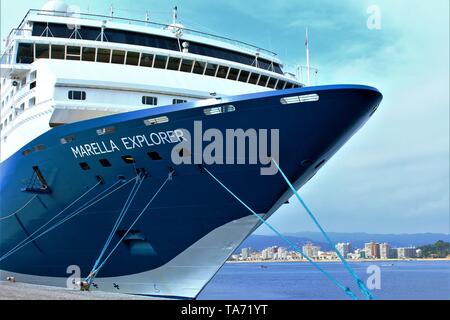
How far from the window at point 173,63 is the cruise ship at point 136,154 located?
3cm

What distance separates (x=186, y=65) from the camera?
19.1m

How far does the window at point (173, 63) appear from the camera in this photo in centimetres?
1884

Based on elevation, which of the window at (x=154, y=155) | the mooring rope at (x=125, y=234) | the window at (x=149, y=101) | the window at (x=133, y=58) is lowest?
the mooring rope at (x=125, y=234)

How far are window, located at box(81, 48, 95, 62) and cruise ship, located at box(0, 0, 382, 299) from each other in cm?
4

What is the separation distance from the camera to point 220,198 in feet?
46.2

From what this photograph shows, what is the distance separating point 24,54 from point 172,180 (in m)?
8.79

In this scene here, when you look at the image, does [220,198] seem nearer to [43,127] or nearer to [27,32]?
[43,127]

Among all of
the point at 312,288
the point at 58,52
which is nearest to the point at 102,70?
the point at 58,52

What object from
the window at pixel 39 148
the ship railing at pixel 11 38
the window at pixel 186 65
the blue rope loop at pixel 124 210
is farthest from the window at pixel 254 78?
the ship railing at pixel 11 38

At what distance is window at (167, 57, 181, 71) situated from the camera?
18.8 m

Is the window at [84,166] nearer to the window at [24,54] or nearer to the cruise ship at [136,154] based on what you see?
the cruise ship at [136,154]

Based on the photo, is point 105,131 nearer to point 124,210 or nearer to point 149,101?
point 124,210
